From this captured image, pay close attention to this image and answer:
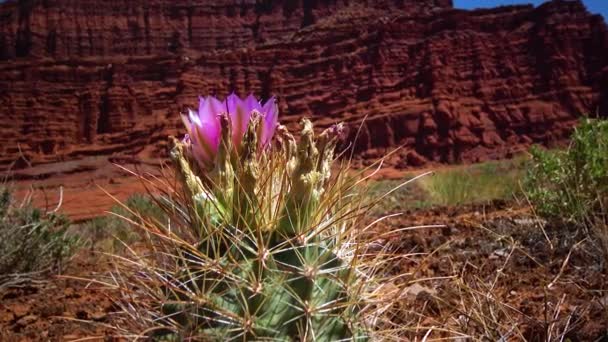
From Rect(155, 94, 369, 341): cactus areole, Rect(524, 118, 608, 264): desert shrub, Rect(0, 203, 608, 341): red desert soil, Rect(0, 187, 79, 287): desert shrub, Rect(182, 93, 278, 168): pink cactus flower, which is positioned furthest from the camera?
Rect(524, 118, 608, 264): desert shrub

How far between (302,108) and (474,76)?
13.3 metres

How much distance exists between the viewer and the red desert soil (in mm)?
2146

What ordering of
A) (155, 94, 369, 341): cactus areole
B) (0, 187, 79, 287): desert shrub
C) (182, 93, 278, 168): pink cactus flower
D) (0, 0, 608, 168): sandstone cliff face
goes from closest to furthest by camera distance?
(155, 94, 369, 341): cactus areole → (182, 93, 278, 168): pink cactus flower → (0, 187, 79, 287): desert shrub → (0, 0, 608, 168): sandstone cliff face

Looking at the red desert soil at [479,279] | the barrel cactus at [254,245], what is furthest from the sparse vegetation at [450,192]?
the barrel cactus at [254,245]

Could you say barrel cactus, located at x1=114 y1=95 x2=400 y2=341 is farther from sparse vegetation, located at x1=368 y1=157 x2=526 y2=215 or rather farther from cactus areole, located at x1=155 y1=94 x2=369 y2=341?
sparse vegetation, located at x1=368 y1=157 x2=526 y2=215

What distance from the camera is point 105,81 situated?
156 ft

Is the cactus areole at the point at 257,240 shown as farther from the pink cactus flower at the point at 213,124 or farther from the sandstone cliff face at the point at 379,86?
the sandstone cliff face at the point at 379,86

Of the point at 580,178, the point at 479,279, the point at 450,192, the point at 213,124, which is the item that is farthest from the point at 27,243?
the point at 450,192

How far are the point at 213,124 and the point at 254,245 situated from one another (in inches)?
14.5

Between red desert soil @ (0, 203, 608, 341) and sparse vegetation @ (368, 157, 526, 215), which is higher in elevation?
red desert soil @ (0, 203, 608, 341)

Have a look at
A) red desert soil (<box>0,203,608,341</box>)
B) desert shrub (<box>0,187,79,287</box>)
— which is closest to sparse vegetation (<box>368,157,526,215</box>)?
red desert soil (<box>0,203,608,341</box>)

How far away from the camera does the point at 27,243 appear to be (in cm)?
400

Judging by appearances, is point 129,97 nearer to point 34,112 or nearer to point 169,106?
point 169,106

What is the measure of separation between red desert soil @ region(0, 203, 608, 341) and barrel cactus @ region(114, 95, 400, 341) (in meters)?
0.33
